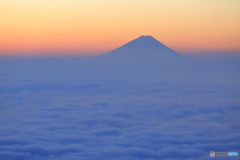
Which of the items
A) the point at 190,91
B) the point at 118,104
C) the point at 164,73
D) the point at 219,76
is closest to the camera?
the point at 118,104

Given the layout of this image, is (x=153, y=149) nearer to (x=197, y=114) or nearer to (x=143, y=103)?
(x=197, y=114)

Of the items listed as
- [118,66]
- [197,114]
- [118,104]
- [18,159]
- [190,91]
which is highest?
[118,66]

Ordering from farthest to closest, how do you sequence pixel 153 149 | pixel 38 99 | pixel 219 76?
pixel 219 76 → pixel 38 99 → pixel 153 149

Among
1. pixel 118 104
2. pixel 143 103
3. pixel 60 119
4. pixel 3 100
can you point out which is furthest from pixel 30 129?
pixel 3 100

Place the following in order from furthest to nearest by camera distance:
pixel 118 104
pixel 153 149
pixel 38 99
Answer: pixel 38 99
pixel 118 104
pixel 153 149

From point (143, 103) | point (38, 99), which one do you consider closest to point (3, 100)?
point (38, 99)

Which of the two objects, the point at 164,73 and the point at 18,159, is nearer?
the point at 18,159

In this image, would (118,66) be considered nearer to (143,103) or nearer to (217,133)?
(143,103)

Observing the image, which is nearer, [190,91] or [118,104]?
[118,104]

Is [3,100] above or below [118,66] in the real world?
below
